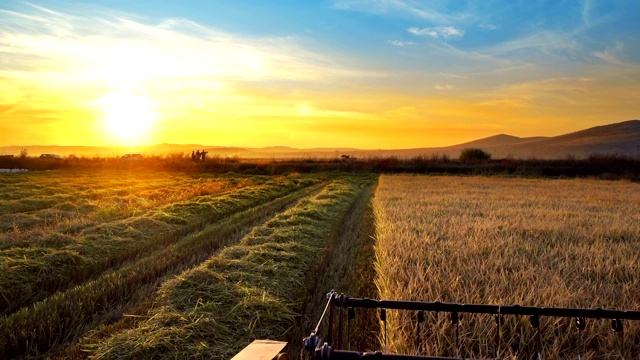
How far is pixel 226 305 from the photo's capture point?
15.8 ft

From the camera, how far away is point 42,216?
11289 mm

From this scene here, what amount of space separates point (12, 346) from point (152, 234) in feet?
17.9

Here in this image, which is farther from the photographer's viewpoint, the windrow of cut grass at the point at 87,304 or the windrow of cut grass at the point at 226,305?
the windrow of cut grass at the point at 87,304

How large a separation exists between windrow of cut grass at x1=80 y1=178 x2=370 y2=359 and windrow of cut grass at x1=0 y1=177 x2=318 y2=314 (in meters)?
1.93

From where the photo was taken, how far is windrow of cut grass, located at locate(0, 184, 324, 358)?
4.05 metres

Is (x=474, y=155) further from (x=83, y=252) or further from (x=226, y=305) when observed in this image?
(x=226, y=305)

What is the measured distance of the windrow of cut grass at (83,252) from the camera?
5.68 metres

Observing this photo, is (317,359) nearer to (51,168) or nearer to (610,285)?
(610,285)

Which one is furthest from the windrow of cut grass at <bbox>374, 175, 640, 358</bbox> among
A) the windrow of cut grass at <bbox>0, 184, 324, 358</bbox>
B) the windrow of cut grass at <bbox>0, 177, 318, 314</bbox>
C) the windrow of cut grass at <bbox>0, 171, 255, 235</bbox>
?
the windrow of cut grass at <bbox>0, 171, 255, 235</bbox>

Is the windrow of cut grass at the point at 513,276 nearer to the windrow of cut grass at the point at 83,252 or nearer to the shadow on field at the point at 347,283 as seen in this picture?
the shadow on field at the point at 347,283

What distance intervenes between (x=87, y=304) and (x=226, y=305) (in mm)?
1624

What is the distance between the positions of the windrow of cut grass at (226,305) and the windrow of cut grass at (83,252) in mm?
1930

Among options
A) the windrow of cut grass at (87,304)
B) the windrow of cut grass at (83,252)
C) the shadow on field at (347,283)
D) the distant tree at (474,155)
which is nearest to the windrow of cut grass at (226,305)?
the shadow on field at (347,283)

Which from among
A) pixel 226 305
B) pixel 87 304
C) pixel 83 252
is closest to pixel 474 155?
pixel 83 252
